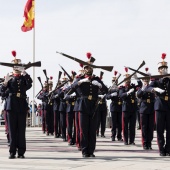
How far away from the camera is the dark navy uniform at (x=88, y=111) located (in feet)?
43.7

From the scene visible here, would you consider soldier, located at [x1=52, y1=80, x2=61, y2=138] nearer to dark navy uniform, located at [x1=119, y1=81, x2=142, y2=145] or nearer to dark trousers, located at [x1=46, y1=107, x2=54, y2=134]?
dark trousers, located at [x1=46, y1=107, x2=54, y2=134]

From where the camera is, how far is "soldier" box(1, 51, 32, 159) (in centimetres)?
1323

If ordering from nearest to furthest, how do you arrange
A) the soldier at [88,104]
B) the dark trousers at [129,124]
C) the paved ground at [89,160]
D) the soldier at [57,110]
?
1. the paved ground at [89,160]
2. the soldier at [88,104]
3. the dark trousers at [129,124]
4. the soldier at [57,110]

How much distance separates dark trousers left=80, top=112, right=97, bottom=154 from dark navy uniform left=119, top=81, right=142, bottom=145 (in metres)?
4.15

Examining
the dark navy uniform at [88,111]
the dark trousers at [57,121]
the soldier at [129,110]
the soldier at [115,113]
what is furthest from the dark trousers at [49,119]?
the dark navy uniform at [88,111]

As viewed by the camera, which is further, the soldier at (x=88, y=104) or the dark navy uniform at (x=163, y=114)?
the dark navy uniform at (x=163, y=114)

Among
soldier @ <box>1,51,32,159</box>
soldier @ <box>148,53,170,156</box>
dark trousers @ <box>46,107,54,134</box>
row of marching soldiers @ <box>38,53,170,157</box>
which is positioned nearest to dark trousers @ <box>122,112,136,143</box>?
row of marching soldiers @ <box>38,53,170,157</box>

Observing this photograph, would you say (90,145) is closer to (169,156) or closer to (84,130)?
(84,130)

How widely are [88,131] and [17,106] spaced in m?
1.68

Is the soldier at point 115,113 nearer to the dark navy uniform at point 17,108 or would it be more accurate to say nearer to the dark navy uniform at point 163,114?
the dark navy uniform at point 163,114

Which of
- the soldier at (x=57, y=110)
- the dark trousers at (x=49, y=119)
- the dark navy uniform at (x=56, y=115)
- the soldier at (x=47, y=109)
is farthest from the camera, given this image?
the dark trousers at (x=49, y=119)

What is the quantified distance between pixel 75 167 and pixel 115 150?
14.5 ft

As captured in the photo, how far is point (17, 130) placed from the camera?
13398mm

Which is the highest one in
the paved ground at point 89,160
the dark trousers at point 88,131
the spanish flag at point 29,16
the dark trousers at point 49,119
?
the spanish flag at point 29,16
